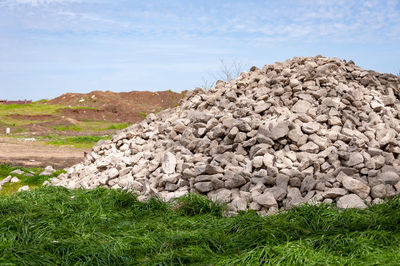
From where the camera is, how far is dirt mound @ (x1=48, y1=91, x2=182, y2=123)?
126 feet

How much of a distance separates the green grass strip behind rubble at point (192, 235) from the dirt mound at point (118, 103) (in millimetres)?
30697

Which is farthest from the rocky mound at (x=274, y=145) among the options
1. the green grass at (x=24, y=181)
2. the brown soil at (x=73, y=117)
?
the brown soil at (x=73, y=117)

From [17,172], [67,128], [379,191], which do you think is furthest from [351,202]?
[67,128]

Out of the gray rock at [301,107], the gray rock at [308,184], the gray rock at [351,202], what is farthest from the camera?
the gray rock at [301,107]

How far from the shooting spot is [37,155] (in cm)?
1508

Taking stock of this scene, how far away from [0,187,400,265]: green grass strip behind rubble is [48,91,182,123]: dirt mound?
101ft

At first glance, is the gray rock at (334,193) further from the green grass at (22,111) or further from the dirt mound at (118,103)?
the dirt mound at (118,103)

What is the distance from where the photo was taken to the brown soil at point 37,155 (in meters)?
13.5

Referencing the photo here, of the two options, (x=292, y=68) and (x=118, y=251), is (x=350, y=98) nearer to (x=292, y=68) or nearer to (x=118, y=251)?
(x=292, y=68)

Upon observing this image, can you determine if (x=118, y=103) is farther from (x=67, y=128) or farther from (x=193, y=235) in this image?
(x=193, y=235)

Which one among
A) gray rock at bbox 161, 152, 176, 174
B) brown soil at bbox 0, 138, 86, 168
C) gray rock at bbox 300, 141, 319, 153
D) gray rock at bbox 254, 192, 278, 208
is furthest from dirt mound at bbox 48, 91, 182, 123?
gray rock at bbox 254, 192, 278, 208

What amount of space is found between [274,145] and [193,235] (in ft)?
10.1

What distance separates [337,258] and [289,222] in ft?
3.35

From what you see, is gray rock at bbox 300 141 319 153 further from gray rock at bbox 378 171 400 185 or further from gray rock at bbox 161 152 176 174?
gray rock at bbox 161 152 176 174
